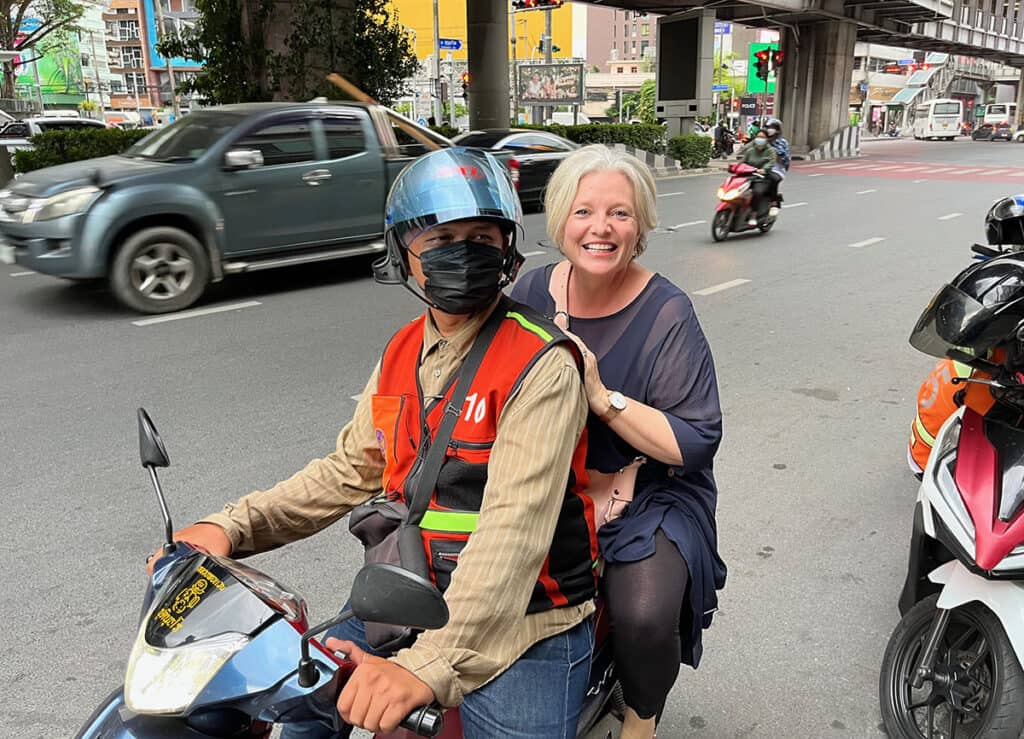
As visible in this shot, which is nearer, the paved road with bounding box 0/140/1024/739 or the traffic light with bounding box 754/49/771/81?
the paved road with bounding box 0/140/1024/739

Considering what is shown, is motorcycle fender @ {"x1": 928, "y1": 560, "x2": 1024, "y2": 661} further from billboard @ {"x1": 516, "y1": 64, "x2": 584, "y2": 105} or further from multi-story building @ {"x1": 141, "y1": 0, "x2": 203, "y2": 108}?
multi-story building @ {"x1": 141, "y1": 0, "x2": 203, "y2": 108}

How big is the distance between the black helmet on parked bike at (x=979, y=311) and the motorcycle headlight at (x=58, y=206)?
6.90 m

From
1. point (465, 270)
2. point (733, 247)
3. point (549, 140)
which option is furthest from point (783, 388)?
point (549, 140)

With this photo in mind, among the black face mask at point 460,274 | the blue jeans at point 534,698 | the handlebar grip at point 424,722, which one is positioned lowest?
the blue jeans at point 534,698

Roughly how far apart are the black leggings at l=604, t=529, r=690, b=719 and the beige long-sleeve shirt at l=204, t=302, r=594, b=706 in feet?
0.44

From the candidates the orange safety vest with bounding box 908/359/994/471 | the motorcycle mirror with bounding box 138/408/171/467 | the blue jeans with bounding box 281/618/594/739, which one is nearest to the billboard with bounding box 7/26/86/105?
the orange safety vest with bounding box 908/359/994/471

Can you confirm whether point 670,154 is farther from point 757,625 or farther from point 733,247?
point 757,625

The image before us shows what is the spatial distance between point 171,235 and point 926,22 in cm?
3878

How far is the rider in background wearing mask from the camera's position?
11773 mm

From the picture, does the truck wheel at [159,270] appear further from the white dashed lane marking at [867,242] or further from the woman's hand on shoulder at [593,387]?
the white dashed lane marking at [867,242]

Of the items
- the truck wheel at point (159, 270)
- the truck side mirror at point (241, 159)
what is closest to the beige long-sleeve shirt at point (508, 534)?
the truck wheel at point (159, 270)

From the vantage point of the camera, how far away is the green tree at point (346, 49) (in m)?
14.8

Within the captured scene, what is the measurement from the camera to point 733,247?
11109mm

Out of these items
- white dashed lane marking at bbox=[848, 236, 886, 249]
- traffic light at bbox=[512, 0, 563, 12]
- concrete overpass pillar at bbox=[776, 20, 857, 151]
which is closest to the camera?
white dashed lane marking at bbox=[848, 236, 886, 249]
